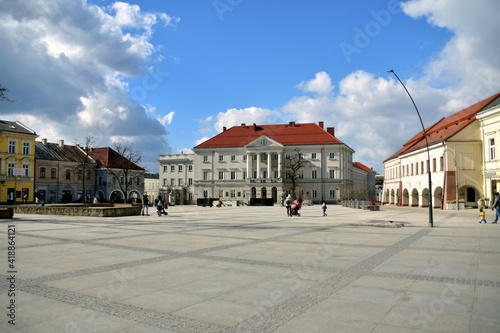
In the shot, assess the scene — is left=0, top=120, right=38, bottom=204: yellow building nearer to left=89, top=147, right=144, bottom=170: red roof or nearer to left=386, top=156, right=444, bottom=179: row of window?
left=89, top=147, right=144, bottom=170: red roof

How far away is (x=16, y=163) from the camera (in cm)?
6569

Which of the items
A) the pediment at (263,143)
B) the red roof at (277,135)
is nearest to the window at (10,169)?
the red roof at (277,135)

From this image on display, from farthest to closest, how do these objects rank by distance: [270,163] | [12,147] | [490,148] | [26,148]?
[270,163], [26,148], [12,147], [490,148]

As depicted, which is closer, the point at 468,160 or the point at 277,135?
the point at 468,160

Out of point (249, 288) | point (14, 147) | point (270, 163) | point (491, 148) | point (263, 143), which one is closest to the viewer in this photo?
point (249, 288)

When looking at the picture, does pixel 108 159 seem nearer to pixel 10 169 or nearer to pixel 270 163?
pixel 10 169

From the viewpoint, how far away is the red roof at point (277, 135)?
295 ft

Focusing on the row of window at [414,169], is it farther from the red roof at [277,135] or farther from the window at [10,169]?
the window at [10,169]

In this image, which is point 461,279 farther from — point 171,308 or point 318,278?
point 171,308

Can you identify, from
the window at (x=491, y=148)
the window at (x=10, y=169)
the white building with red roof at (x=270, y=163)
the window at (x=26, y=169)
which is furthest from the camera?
the white building with red roof at (x=270, y=163)

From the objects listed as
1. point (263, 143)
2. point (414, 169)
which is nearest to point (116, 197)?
point (263, 143)

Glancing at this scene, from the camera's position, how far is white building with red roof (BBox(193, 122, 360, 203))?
87.6 meters

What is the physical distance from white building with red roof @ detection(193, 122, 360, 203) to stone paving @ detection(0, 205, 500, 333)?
7390 cm

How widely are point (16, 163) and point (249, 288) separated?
70.0 meters
